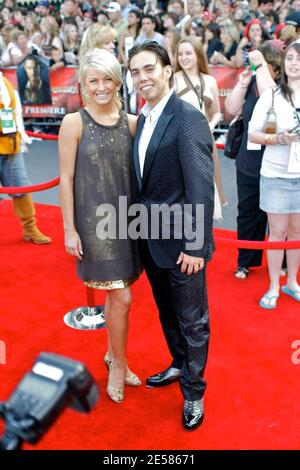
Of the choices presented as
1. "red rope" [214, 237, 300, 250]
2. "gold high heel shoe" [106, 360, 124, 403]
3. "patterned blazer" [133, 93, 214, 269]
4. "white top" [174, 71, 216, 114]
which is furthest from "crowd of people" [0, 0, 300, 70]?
"gold high heel shoe" [106, 360, 124, 403]

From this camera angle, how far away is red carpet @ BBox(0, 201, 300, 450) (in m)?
2.41

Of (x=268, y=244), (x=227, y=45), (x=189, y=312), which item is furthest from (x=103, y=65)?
(x=227, y=45)

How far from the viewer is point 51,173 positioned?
713cm

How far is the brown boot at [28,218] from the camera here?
4.61 metres

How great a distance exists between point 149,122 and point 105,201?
400 mm

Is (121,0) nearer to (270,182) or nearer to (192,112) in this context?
(270,182)

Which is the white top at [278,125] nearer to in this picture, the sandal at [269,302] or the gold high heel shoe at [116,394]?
the sandal at [269,302]

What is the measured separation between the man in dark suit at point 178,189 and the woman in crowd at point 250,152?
4.64 ft

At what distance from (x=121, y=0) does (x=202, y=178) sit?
31.2 feet

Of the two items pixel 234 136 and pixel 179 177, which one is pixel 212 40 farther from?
pixel 179 177

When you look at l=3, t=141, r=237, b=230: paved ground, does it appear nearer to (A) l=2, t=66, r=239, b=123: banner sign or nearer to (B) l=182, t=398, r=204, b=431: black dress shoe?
(A) l=2, t=66, r=239, b=123: banner sign
